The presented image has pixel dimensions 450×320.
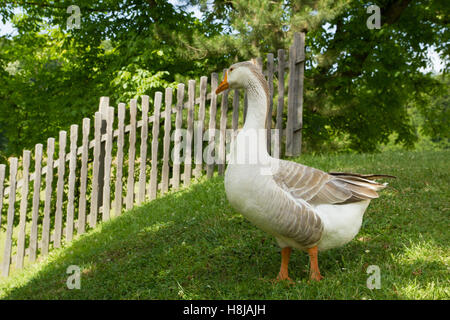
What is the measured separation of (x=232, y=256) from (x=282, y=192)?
1492 millimetres

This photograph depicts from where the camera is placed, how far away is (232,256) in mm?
4547

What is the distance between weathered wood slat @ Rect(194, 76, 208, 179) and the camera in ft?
26.1

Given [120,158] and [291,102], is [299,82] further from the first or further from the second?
[120,158]

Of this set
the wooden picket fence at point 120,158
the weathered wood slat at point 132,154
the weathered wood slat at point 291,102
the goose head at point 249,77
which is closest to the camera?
the goose head at point 249,77

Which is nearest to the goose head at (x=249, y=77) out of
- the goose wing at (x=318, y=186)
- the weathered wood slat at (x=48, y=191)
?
the goose wing at (x=318, y=186)

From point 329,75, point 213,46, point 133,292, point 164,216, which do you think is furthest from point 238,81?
point 329,75

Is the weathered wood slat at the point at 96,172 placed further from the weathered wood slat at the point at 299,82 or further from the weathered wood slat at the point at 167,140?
the weathered wood slat at the point at 299,82

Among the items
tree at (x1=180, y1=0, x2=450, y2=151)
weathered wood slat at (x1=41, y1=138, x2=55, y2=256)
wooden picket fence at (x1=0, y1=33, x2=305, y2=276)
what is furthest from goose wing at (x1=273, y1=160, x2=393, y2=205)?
tree at (x1=180, y1=0, x2=450, y2=151)

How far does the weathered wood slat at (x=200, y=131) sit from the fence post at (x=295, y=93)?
1.69 meters

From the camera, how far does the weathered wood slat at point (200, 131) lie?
7.96 metres

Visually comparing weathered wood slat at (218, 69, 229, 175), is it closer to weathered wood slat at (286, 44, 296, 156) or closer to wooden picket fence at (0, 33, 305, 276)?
wooden picket fence at (0, 33, 305, 276)

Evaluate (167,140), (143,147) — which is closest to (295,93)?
(167,140)

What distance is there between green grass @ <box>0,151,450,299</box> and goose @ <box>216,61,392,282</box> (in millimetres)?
474

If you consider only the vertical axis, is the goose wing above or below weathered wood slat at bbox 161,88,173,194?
below
